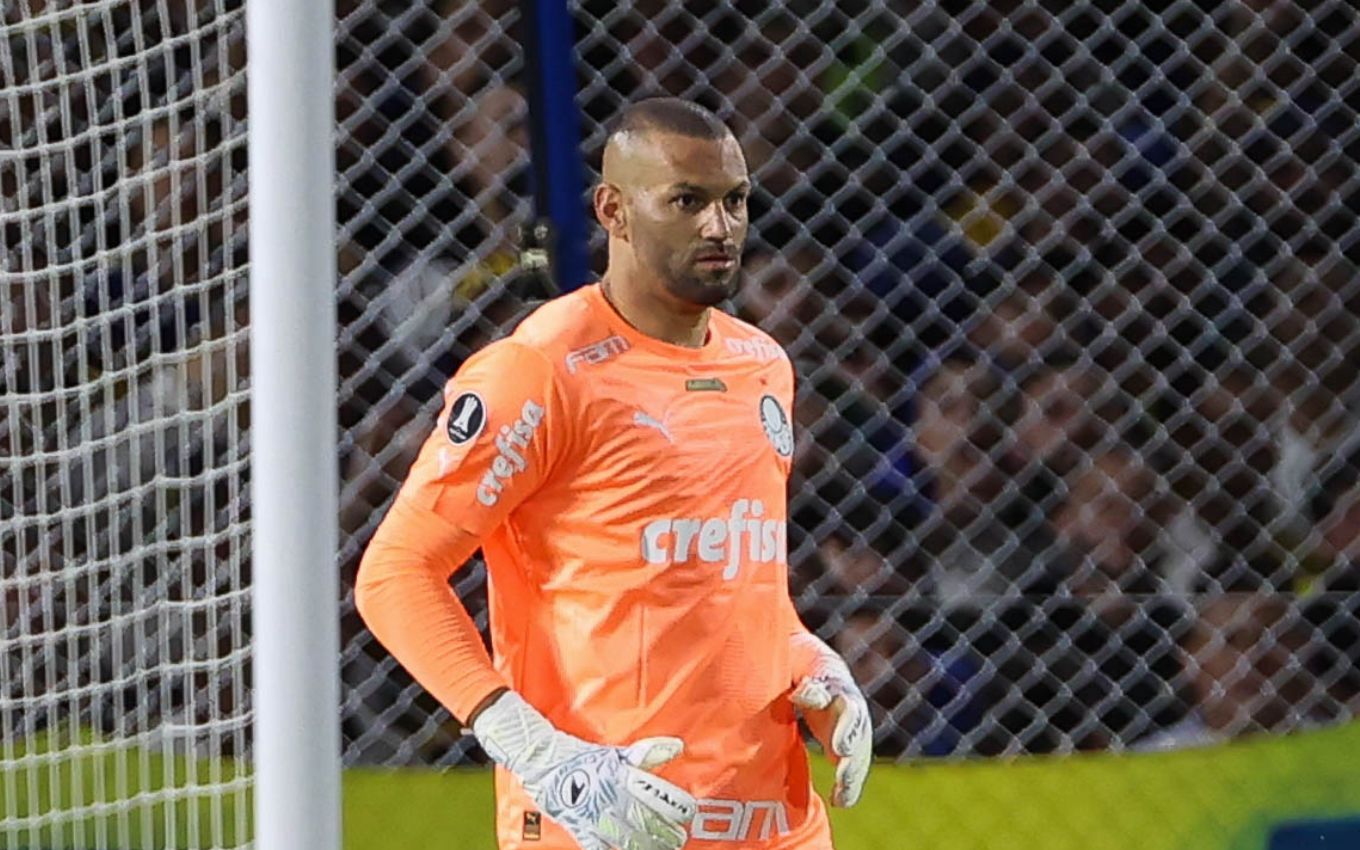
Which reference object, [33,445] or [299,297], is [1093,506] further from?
[299,297]

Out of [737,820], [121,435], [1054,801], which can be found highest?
[121,435]

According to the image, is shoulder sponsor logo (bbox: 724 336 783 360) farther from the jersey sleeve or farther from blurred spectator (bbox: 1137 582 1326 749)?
blurred spectator (bbox: 1137 582 1326 749)

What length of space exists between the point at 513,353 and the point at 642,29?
1.01 m

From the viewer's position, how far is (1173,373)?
3.29 meters

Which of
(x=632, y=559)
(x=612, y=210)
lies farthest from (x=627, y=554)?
(x=612, y=210)

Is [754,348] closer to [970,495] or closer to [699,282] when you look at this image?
[699,282]

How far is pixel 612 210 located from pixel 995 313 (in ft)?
3.41

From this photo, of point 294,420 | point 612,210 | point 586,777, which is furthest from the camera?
point 612,210

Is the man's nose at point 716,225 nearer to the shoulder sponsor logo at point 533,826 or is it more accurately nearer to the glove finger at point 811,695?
the glove finger at point 811,695

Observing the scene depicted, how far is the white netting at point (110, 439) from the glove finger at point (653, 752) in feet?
1.77

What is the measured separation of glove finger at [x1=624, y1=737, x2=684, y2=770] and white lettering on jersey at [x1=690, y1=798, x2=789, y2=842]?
4.2 inches

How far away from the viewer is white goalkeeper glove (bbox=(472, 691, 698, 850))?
2.16 m

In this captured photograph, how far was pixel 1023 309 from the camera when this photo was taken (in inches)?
129

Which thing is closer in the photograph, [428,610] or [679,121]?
[428,610]
